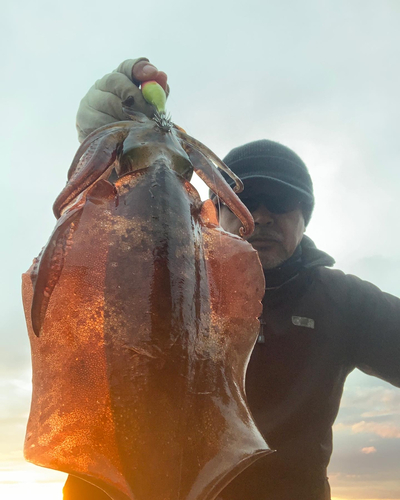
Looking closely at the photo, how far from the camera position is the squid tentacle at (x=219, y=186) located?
1638 mm

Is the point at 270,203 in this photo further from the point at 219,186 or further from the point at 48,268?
the point at 48,268

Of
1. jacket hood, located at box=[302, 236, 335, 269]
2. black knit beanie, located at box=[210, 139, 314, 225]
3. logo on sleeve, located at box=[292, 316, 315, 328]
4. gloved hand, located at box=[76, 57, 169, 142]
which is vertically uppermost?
black knit beanie, located at box=[210, 139, 314, 225]

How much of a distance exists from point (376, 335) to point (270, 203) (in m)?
1.92

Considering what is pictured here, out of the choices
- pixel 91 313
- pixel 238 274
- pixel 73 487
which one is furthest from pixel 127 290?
pixel 73 487

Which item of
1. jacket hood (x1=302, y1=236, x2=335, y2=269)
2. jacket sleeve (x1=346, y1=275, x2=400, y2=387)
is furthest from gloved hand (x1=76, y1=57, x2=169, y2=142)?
jacket sleeve (x1=346, y1=275, x2=400, y2=387)

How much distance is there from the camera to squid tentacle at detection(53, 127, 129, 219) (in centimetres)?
140

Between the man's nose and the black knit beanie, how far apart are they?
0.33 m

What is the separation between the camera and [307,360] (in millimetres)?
3764

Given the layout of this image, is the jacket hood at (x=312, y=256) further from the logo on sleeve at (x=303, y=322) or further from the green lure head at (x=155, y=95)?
the green lure head at (x=155, y=95)

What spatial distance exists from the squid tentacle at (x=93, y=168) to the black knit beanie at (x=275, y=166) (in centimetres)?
238

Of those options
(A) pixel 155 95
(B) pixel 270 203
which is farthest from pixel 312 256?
(A) pixel 155 95

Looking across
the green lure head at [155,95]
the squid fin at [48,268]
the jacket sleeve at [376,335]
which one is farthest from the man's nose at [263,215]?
the squid fin at [48,268]

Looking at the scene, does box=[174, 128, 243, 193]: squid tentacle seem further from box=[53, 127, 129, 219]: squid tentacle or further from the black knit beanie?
the black knit beanie

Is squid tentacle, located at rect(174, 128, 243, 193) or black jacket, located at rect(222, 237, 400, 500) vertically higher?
squid tentacle, located at rect(174, 128, 243, 193)
